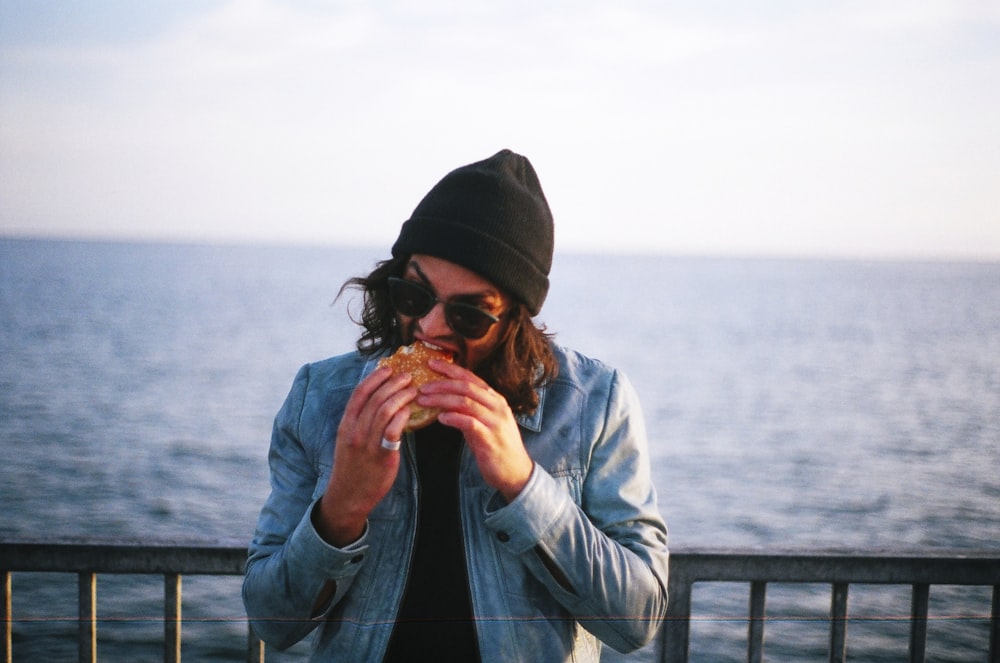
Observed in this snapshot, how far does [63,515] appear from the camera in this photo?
22.8 meters

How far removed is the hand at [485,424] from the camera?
187 cm

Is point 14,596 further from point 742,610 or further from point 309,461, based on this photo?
point 309,461

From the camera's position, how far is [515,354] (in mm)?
2254

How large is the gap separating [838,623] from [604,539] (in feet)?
4.42

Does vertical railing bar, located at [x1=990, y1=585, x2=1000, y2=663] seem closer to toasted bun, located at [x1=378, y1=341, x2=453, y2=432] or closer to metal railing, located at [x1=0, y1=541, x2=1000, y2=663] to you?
metal railing, located at [x1=0, y1=541, x2=1000, y2=663]

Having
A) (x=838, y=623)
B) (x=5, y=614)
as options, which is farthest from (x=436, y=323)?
(x=5, y=614)

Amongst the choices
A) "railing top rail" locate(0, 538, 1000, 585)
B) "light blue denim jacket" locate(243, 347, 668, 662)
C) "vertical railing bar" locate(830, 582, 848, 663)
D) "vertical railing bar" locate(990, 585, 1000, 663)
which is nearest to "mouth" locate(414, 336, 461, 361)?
"light blue denim jacket" locate(243, 347, 668, 662)

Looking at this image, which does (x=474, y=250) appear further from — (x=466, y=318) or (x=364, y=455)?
(x=364, y=455)

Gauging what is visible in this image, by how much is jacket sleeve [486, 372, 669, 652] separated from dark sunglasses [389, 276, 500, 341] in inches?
15.5

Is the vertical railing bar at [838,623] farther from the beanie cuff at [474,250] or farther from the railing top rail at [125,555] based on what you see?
the railing top rail at [125,555]

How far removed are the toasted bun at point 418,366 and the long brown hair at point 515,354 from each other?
0.54ft

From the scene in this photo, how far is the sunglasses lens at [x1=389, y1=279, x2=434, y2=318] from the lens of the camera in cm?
212

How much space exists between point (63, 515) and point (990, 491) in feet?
92.5

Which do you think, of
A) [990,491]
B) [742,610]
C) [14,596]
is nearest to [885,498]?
[990,491]
